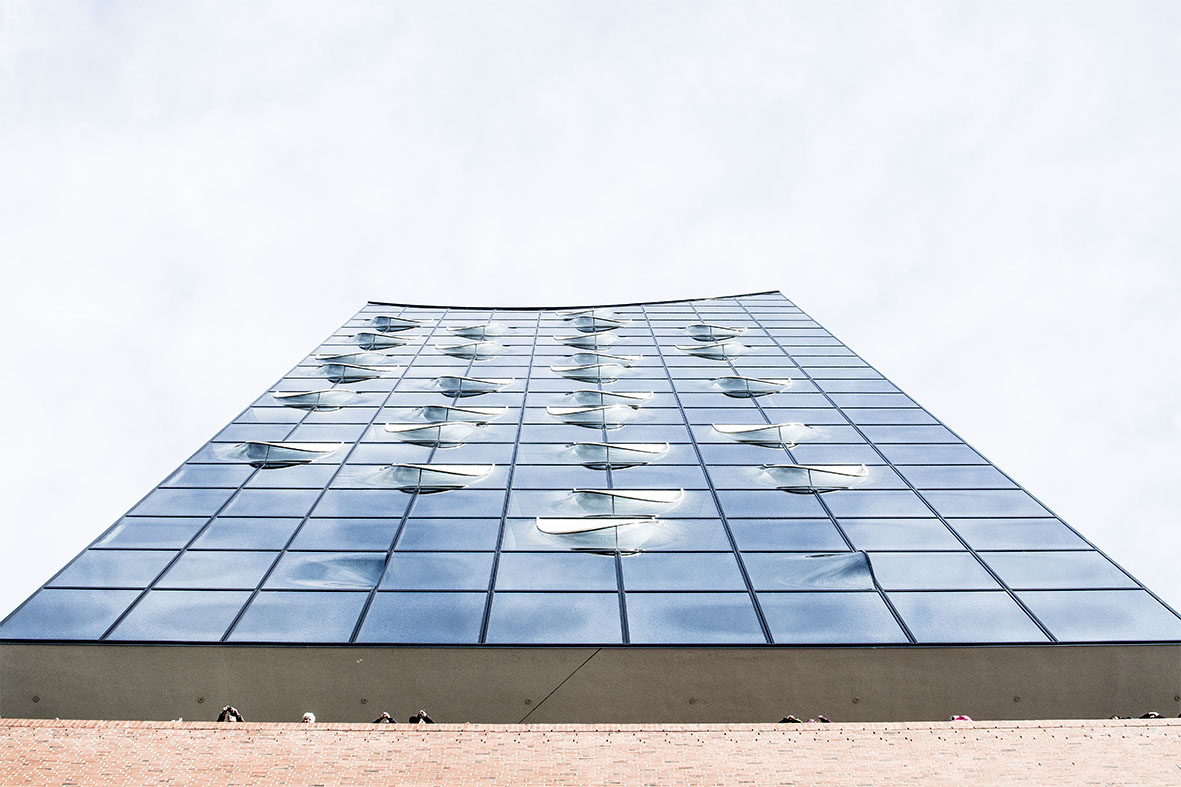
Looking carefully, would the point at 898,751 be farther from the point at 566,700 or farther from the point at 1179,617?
the point at 1179,617

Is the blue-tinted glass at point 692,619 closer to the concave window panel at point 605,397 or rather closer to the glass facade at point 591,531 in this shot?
the glass facade at point 591,531

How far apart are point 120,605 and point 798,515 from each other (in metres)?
14.2

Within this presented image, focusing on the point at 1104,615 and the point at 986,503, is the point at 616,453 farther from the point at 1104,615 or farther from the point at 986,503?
the point at 1104,615

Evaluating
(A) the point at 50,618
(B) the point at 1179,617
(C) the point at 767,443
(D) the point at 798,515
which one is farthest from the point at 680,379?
(A) the point at 50,618

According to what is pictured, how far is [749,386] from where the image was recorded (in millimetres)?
32719

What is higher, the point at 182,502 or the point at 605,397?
the point at 605,397

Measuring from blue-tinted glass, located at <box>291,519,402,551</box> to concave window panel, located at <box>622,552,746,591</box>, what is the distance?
5.39m

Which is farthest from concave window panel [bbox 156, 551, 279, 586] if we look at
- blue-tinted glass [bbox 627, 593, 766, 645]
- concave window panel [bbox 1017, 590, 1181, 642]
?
concave window panel [bbox 1017, 590, 1181, 642]

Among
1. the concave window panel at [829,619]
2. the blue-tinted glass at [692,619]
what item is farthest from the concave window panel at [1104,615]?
the blue-tinted glass at [692,619]

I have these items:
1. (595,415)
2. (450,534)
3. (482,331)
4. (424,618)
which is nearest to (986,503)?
(595,415)

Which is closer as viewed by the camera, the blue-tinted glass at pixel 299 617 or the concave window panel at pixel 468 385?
Result: the blue-tinted glass at pixel 299 617

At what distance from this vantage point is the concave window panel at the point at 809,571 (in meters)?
19.3

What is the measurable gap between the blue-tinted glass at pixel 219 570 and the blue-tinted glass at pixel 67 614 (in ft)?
3.25

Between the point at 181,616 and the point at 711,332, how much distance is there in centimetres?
2668
